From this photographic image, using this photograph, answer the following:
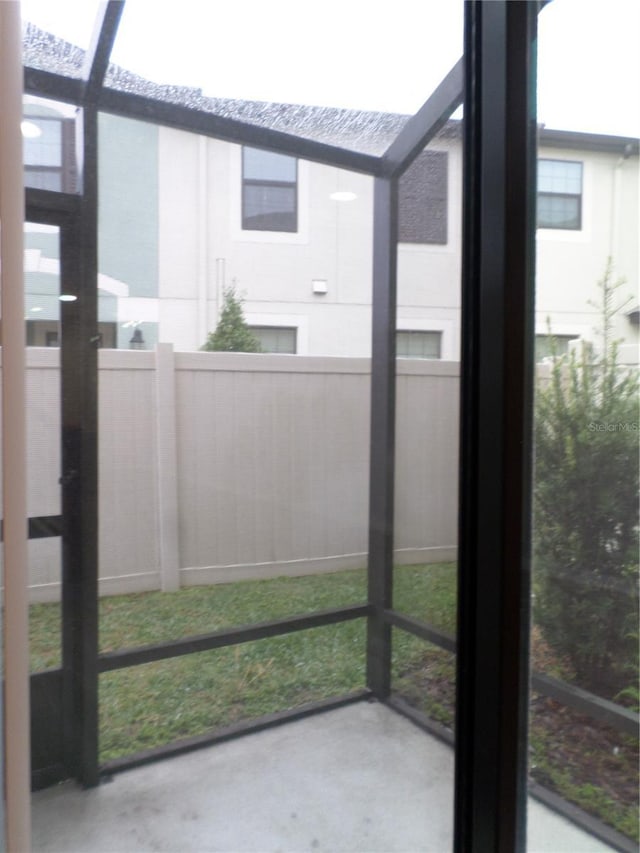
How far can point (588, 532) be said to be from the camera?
1.18 meters

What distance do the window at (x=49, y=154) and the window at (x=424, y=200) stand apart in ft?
1.93

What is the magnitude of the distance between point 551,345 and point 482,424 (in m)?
0.23

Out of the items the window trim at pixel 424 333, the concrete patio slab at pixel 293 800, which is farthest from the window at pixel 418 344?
the concrete patio slab at pixel 293 800

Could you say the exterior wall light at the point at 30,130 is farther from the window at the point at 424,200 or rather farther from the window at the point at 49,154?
the window at the point at 424,200

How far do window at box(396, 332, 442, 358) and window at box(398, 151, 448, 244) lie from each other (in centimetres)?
18

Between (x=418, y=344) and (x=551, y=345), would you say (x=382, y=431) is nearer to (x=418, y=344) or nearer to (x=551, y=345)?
(x=418, y=344)

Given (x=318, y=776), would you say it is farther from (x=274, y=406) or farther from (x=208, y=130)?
(x=208, y=130)

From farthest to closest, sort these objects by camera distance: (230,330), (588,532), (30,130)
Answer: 1. (588,532)
2. (230,330)
3. (30,130)

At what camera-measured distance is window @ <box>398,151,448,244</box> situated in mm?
1192

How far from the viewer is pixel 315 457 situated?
1142 mm

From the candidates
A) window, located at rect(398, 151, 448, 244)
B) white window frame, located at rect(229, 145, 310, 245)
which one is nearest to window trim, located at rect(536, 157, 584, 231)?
window, located at rect(398, 151, 448, 244)

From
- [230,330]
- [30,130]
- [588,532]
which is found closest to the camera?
[30,130]

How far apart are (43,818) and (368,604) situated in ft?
2.05

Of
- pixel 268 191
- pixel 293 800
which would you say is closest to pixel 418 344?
pixel 268 191
